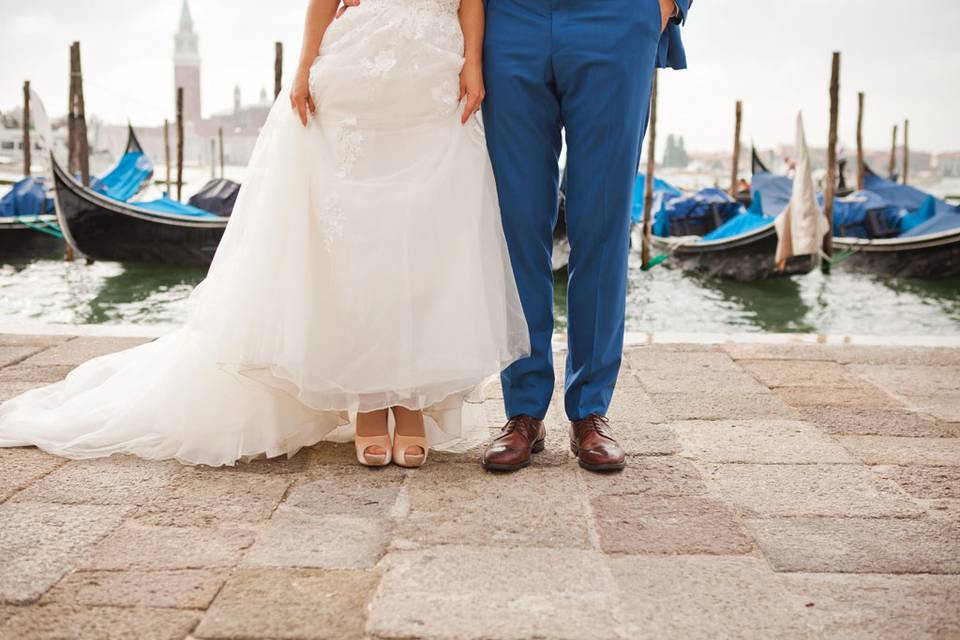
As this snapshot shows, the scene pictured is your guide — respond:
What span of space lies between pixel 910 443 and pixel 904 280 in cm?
894

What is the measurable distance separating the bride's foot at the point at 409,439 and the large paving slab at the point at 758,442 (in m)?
0.54

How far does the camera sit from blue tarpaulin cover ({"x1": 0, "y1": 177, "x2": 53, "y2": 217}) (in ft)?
38.0

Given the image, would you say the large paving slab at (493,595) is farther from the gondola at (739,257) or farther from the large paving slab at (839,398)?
the gondola at (739,257)

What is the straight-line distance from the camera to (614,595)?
1.14 meters

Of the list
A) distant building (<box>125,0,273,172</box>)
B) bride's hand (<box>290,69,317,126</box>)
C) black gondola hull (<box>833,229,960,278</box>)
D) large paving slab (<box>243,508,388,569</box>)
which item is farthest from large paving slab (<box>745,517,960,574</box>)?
distant building (<box>125,0,273,172</box>)

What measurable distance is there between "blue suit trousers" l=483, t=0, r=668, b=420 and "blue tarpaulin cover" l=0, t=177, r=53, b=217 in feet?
38.0

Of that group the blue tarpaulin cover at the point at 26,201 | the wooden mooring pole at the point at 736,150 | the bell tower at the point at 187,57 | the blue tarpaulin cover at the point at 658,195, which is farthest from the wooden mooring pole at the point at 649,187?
the bell tower at the point at 187,57

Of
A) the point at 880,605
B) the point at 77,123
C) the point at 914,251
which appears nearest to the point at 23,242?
the point at 77,123

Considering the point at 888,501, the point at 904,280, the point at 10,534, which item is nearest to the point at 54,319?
the point at 10,534

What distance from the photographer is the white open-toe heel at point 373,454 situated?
1.69 meters

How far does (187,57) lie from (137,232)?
100709mm

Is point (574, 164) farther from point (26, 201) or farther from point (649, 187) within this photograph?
point (26, 201)

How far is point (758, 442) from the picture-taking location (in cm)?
187

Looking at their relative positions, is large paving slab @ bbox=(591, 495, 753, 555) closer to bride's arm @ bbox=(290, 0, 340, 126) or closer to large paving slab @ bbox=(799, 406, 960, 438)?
large paving slab @ bbox=(799, 406, 960, 438)
